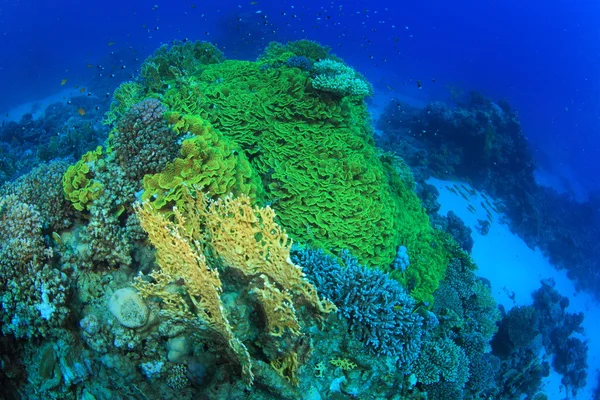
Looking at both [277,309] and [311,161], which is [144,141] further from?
[277,309]

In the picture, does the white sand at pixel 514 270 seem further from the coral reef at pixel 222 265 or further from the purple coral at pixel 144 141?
the purple coral at pixel 144 141

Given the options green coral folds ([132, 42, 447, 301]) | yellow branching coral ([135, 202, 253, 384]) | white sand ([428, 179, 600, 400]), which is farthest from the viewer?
white sand ([428, 179, 600, 400])

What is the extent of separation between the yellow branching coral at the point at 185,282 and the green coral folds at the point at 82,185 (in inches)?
52.7

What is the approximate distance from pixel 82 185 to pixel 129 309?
206 centimetres

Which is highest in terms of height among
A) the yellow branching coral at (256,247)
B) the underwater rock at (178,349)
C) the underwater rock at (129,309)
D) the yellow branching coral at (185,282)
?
the yellow branching coral at (256,247)

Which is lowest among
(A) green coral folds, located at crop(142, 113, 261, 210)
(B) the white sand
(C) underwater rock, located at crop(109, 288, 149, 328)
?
(C) underwater rock, located at crop(109, 288, 149, 328)

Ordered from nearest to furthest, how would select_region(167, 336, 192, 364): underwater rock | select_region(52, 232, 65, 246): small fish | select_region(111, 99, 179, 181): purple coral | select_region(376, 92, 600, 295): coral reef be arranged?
select_region(167, 336, 192, 364): underwater rock, select_region(52, 232, 65, 246): small fish, select_region(111, 99, 179, 181): purple coral, select_region(376, 92, 600, 295): coral reef

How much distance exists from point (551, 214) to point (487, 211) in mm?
10120

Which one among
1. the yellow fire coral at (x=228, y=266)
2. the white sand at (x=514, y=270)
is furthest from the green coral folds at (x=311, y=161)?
the white sand at (x=514, y=270)

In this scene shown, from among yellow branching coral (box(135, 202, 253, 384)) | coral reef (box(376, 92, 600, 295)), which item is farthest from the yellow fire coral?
coral reef (box(376, 92, 600, 295))

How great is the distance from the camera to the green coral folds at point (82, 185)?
470 cm

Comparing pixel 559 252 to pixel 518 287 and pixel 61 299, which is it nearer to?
pixel 518 287

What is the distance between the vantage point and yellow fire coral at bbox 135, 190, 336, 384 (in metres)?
3.53

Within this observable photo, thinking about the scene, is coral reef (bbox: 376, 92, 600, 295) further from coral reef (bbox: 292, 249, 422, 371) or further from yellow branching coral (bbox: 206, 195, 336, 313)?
yellow branching coral (bbox: 206, 195, 336, 313)
